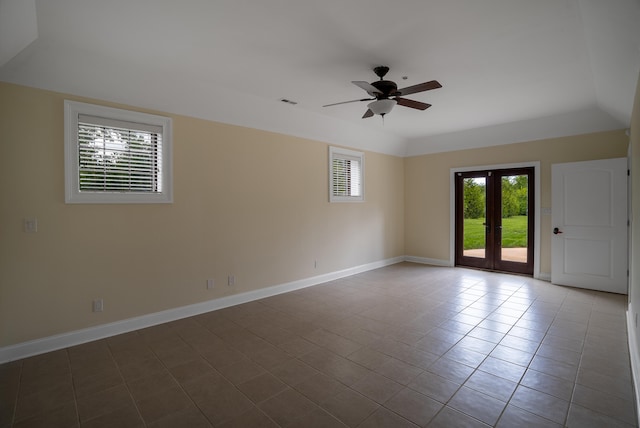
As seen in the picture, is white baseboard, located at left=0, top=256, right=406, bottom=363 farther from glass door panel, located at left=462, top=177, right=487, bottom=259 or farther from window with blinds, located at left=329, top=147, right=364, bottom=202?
glass door panel, located at left=462, top=177, right=487, bottom=259

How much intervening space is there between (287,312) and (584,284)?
4961mm

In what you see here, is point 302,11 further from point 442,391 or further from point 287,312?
point 287,312

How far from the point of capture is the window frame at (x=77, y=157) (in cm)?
322

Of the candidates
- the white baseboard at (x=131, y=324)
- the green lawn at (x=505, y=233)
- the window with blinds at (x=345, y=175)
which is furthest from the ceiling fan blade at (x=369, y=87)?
the green lawn at (x=505, y=233)

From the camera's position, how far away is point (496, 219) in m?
6.46

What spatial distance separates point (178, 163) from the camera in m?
3.98

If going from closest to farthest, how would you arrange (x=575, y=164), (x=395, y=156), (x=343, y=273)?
(x=575, y=164)
(x=343, y=273)
(x=395, y=156)

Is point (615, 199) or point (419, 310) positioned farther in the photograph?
point (615, 199)

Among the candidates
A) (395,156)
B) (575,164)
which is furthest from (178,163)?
(575,164)

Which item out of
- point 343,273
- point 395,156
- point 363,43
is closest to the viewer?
point 363,43

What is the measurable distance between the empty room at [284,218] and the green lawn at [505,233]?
8.9 inches

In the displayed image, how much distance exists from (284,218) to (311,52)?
8.98 ft

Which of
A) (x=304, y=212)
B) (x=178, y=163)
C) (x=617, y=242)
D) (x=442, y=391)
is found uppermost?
(x=178, y=163)

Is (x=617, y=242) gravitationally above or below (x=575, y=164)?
below
